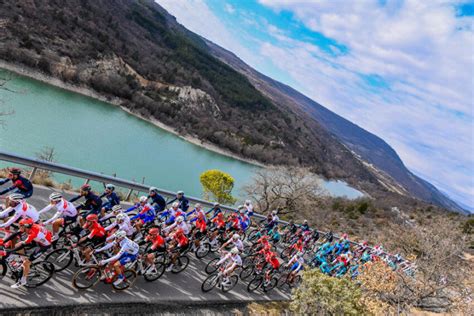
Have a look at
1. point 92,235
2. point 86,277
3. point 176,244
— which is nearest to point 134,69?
point 176,244

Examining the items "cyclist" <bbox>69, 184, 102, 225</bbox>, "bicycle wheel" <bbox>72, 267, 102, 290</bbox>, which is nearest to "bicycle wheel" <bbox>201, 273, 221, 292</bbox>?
"bicycle wheel" <bbox>72, 267, 102, 290</bbox>

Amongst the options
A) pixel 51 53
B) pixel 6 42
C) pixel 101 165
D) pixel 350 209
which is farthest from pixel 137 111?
pixel 350 209

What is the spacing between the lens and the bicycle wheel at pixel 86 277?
8758 millimetres

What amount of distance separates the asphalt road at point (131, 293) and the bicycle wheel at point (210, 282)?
0.61 ft

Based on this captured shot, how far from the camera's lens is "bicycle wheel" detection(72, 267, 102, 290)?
28.7 ft

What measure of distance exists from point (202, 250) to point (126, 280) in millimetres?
5204

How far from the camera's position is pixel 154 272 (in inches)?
434

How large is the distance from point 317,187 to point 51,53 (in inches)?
3037

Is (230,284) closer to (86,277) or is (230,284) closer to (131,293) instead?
(131,293)

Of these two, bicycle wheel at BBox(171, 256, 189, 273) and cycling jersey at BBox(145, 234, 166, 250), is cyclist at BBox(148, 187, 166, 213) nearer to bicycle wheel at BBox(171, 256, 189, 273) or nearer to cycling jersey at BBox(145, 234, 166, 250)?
bicycle wheel at BBox(171, 256, 189, 273)

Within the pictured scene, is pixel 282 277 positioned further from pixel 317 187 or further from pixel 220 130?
pixel 220 130

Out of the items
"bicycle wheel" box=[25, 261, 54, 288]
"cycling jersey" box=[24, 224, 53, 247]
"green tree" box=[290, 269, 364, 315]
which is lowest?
"bicycle wheel" box=[25, 261, 54, 288]

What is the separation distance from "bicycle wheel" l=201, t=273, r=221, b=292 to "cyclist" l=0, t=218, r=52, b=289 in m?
5.65

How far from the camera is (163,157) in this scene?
6078 centimetres
